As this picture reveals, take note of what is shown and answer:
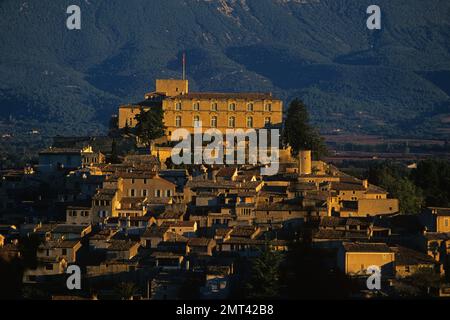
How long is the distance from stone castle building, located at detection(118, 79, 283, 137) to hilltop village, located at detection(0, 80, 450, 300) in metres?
7.17

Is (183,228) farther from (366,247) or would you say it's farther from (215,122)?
(215,122)

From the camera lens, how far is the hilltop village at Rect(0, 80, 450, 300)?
4584 cm

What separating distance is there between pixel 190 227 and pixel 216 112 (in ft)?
62.0

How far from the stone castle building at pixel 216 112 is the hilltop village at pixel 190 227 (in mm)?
7174

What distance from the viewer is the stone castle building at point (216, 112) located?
67.7 m

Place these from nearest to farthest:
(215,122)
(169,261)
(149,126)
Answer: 1. (169,261)
2. (149,126)
3. (215,122)

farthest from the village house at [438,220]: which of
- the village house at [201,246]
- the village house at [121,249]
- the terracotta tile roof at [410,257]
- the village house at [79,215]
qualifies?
the village house at [79,215]

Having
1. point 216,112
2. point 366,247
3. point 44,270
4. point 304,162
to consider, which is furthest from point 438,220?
point 216,112

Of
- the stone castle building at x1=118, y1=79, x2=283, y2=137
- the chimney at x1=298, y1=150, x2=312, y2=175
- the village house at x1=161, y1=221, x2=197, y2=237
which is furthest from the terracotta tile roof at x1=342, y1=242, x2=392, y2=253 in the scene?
the stone castle building at x1=118, y1=79, x2=283, y2=137

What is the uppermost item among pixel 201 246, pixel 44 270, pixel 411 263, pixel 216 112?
pixel 216 112

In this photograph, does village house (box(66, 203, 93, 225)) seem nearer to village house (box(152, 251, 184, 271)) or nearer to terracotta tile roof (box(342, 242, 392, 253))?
village house (box(152, 251, 184, 271))

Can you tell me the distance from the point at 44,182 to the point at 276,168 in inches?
386

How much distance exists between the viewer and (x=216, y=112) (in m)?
68.1

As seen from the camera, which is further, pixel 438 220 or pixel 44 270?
pixel 438 220
